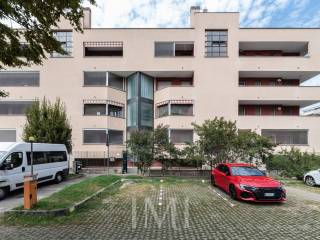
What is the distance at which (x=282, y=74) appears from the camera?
29.0 m

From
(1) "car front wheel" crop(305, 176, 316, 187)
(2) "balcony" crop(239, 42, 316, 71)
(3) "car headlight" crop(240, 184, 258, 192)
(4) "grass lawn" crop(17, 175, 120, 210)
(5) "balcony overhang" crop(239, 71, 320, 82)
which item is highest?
(2) "balcony" crop(239, 42, 316, 71)

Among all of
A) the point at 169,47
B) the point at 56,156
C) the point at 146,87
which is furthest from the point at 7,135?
the point at 169,47

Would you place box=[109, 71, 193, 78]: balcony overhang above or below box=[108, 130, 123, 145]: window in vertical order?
above

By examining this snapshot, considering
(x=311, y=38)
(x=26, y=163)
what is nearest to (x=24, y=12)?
(x=26, y=163)

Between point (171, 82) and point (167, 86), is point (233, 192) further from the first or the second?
point (171, 82)

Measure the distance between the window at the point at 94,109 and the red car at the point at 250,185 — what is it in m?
17.3

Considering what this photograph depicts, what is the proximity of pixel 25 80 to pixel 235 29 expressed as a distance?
75.7ft

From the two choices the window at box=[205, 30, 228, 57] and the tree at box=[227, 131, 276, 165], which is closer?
the tree at box=[227, 131, 276, 165]

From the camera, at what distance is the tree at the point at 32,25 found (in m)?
5.86

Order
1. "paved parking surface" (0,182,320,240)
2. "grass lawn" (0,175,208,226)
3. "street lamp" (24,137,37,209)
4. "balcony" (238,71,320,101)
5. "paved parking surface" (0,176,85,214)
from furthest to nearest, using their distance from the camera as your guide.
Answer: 1. "balcony" (238,71,320,101)
2. "paved parking surface" (0,176,85,214)
3. "street lamp" (24,137,37,209)
4. "grass lawn" (0,175,208,226)
5. "paved parking surface" (0,182,320,240)

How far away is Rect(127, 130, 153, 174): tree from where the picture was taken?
1991cm

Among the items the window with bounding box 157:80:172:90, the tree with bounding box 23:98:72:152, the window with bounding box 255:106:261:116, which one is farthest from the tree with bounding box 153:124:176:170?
the window with bounding box 255:106:261:116

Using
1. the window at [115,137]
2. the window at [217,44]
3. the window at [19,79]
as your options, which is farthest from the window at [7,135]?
the window at [217,44]

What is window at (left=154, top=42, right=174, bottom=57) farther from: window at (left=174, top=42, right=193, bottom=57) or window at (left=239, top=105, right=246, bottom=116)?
window at (left=239, top=105, right=246, bottom=116)
